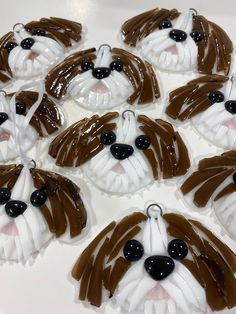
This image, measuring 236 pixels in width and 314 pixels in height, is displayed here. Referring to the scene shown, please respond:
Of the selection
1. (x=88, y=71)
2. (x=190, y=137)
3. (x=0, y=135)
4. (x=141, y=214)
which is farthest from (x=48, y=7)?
(x=141, y=214)

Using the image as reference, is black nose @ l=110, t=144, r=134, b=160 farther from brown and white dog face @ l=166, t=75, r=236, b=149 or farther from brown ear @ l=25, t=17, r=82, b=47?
brown ear @ l=25, t=17, r=82, b=47

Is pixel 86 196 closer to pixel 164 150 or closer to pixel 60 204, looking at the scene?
pixel 60 204

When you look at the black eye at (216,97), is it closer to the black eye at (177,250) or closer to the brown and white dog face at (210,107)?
the brown and white dog face at (210,107)

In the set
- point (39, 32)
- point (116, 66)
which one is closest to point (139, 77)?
point (116, 66)

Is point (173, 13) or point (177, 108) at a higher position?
point (173, 13)

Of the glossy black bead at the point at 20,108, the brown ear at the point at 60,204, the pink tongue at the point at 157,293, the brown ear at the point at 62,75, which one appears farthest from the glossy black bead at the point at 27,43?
the pink tongue at the point at 157,293

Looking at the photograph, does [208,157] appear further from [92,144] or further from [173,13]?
[173,13]
